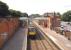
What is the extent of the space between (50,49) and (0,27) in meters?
4.70

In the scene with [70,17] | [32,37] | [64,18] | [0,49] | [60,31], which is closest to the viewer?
[0,49]

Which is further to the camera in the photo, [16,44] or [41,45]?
[41,45]

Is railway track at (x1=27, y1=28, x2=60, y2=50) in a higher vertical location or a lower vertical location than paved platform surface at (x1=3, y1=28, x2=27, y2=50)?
lower

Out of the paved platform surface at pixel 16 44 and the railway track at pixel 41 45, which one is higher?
the paved platform surface at pixel 16 44

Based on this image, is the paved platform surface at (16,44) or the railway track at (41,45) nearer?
the paved platform surface at (16,44)

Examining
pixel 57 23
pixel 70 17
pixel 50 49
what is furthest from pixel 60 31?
pixel 70 17

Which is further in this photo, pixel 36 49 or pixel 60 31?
pixel 60 31

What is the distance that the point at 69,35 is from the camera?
21953mm

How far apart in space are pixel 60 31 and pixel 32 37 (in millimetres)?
6132

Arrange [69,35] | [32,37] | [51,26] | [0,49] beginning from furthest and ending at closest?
[51,26], [32,37], [69,35], [0,49]

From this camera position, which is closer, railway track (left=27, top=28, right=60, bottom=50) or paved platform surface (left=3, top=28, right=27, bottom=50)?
paved platform surface (left=3, top=28, right=27, bottom=50)

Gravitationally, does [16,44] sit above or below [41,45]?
above

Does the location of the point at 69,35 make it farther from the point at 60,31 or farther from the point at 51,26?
the point at 51,26

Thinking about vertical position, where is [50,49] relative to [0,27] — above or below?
below
